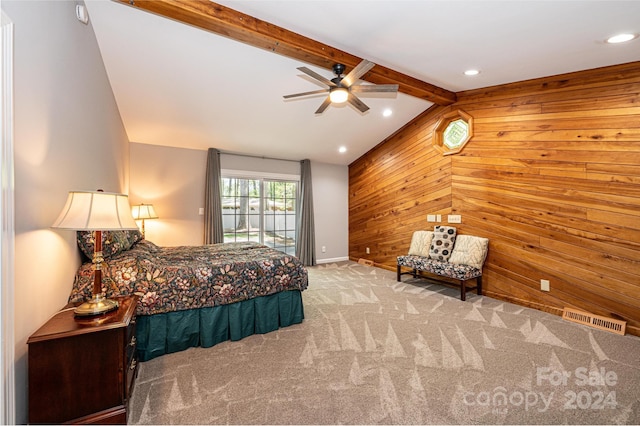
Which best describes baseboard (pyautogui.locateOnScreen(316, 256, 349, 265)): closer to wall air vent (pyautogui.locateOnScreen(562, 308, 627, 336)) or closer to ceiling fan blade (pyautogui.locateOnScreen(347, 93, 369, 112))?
ceiling fan blade (pyautogui.locateOnScreen(347, 93, 369, 112))

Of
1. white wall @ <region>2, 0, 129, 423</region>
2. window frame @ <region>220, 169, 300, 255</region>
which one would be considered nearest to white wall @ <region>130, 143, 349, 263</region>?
window frame @ <region>220, 169, 300, 255</region>

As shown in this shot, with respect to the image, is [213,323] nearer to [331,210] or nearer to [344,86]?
[344,86]

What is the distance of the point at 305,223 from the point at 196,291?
3719 millimetres

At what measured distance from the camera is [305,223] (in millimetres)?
5992

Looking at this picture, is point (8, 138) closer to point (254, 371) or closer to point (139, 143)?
point (254, 371)

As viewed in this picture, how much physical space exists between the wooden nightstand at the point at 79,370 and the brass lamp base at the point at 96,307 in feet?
0.12

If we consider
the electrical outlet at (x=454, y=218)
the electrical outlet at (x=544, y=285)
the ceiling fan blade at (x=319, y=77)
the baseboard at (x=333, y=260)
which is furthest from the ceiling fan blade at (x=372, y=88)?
the baseboard at (x=333, y=260)

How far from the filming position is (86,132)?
2340mm

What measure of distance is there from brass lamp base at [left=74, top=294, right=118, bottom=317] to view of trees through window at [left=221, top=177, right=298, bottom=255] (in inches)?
146

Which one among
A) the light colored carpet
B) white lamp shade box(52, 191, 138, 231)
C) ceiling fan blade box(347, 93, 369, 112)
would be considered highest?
ceiling fan blade box(347, 93, 369, 112)

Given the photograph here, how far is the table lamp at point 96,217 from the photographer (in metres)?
1.49

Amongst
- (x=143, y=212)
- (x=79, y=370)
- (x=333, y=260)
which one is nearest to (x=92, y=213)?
(x=79, y=370)

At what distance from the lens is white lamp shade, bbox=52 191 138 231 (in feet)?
4.89

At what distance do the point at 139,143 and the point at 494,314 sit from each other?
19.4 ft
